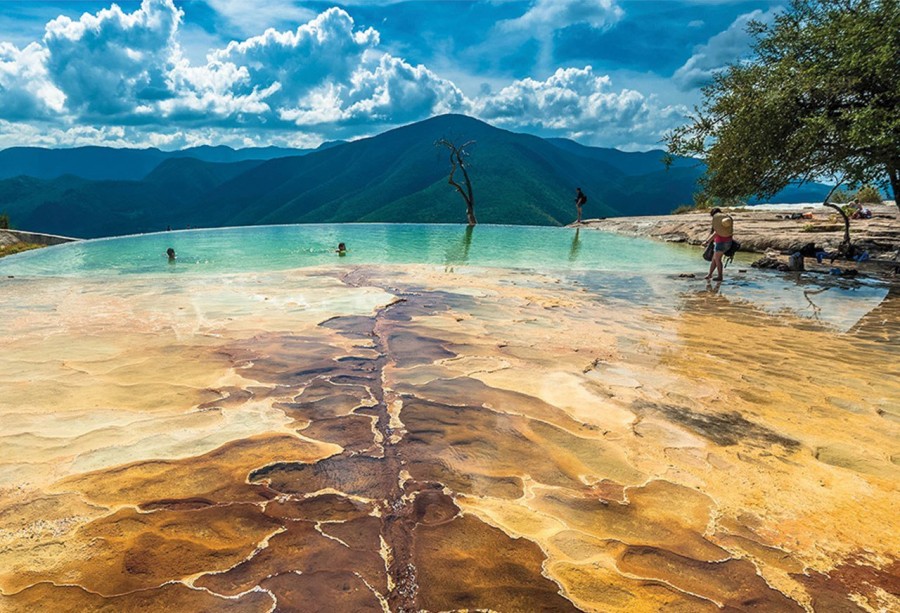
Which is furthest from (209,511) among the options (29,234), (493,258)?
(29,234)

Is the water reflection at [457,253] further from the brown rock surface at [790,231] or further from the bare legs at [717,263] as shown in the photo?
the brown rock surface at [790,231]

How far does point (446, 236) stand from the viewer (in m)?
29.7

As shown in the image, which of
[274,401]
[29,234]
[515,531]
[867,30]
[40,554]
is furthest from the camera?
[29,234]

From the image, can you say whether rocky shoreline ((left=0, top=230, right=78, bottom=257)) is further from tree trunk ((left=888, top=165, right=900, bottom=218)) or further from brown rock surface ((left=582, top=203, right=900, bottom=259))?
brown rock surface ((left=582, top=203, right=900, bottom=259))

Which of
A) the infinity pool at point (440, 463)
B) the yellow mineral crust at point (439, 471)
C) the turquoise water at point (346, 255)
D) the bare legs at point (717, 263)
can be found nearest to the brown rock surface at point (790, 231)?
the turquoise water at point (346, 255)

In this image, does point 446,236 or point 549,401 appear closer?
point 549,401

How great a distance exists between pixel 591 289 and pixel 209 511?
10519 millimetres

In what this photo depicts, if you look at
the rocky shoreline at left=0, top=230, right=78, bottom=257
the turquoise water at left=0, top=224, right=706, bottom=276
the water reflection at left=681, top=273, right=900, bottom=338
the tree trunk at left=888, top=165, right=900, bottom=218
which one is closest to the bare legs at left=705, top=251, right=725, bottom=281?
the water reflection at left=681, top=273, right=900, bottom=338

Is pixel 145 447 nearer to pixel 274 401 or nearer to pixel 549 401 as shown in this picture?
pixel 274 401

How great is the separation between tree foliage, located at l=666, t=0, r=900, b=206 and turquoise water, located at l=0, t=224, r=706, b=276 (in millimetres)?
4180

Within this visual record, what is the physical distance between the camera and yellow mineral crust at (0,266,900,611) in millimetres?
2422

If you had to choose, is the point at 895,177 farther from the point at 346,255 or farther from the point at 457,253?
the point at 346,255

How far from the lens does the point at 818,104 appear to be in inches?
567

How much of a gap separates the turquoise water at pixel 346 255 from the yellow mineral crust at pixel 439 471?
1001 centimetres
